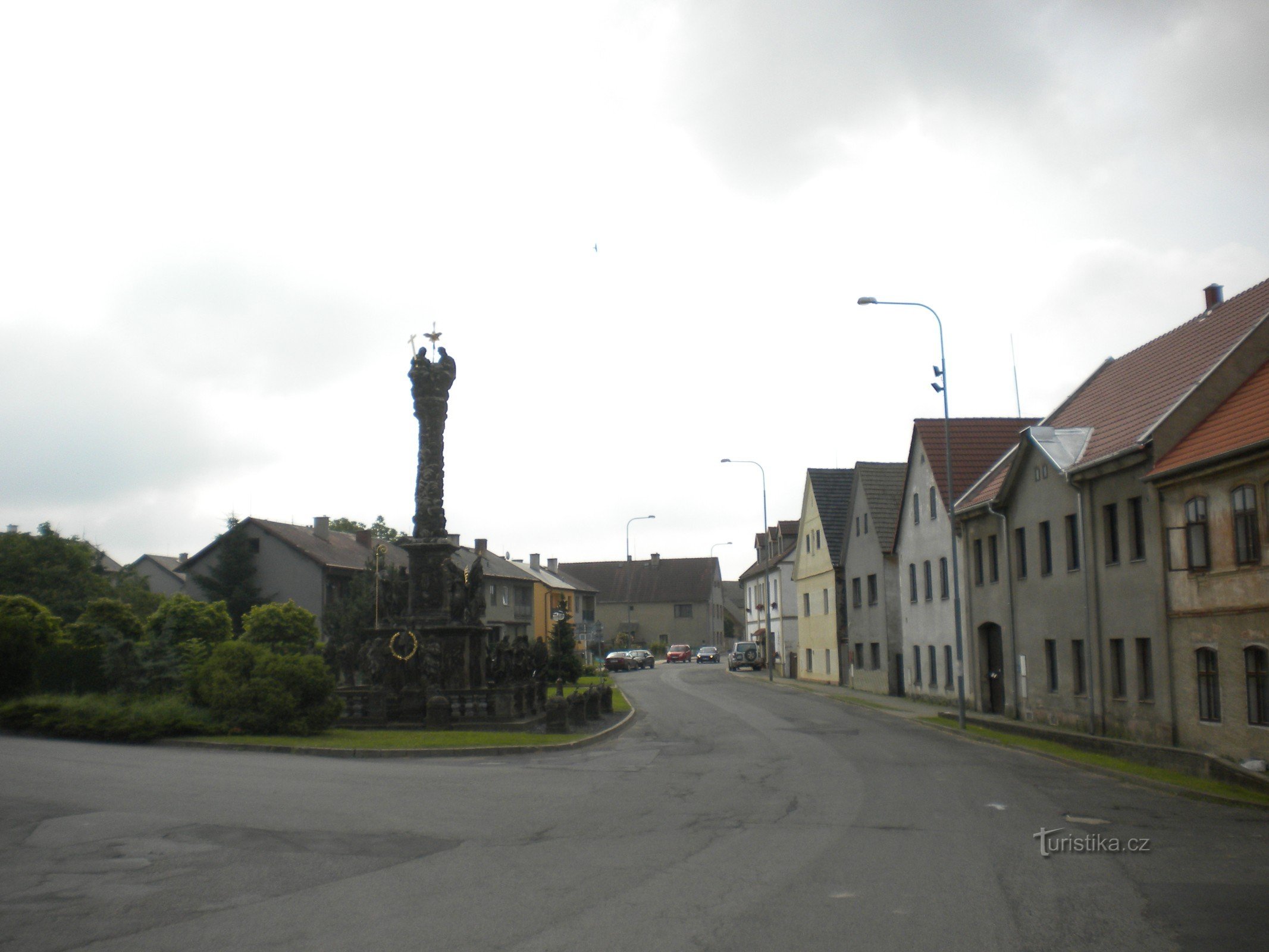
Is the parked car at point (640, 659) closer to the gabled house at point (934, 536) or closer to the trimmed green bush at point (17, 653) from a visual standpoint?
the gabled house at point (934, 536)

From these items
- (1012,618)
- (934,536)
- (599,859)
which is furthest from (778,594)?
(599,859)

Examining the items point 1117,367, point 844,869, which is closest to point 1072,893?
point 844,869

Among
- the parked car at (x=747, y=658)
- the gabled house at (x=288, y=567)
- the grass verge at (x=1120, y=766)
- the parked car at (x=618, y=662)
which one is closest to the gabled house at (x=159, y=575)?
the gabled house at (x=288, y=567)

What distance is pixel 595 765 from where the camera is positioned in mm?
18703

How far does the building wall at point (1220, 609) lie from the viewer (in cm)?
1816

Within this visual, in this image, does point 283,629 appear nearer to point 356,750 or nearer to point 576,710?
point 576,710

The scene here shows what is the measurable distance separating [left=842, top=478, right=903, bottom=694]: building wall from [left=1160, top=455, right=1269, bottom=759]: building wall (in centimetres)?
2261

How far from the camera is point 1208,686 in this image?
20.0m

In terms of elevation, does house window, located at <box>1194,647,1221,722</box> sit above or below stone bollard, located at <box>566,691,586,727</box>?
above

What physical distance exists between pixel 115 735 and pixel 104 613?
36.6ft

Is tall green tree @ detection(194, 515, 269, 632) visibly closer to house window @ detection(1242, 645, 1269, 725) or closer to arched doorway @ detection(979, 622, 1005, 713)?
arched doorway @ detection(979, 622, 1005, 713)

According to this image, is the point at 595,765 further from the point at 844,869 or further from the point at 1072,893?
the point at 1072,893

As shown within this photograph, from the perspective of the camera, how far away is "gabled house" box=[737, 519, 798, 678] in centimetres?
6431

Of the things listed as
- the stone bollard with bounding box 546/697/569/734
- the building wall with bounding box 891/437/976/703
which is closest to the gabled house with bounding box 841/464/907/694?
the building wall with bounding box 891/437/976/703
